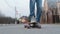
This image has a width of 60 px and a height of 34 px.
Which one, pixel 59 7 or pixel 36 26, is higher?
pixel 59 7

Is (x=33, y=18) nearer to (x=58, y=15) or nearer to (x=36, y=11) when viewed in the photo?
(x=36, y=11)

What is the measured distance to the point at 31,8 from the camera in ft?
10.9

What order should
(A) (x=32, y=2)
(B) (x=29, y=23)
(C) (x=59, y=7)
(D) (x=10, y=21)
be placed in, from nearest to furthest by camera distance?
(A) (x=32, y=2), (B) (x=29, y=23), (D) (x=10, y=21), (C) (x=59, y=7)

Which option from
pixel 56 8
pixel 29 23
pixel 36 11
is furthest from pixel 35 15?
pixel 56 8

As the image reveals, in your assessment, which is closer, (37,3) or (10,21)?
(37,3)

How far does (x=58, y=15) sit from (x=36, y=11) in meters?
6.30

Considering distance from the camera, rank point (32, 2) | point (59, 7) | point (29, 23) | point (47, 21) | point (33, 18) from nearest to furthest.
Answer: point (32, 2), point (33, 18), point (29, 23), point (47, 21), point (59, 7)

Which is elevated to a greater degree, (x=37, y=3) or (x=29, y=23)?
(x=37, y=3)

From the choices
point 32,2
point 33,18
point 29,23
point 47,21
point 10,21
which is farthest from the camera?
point 47,21

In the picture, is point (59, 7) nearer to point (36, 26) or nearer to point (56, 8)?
point (56, 8)

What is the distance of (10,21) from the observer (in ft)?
26.2

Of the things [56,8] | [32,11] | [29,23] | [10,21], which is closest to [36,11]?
[32,11]

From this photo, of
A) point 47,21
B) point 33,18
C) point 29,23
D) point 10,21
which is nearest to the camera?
point 33,18

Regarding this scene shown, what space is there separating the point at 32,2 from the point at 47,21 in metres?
5.42
